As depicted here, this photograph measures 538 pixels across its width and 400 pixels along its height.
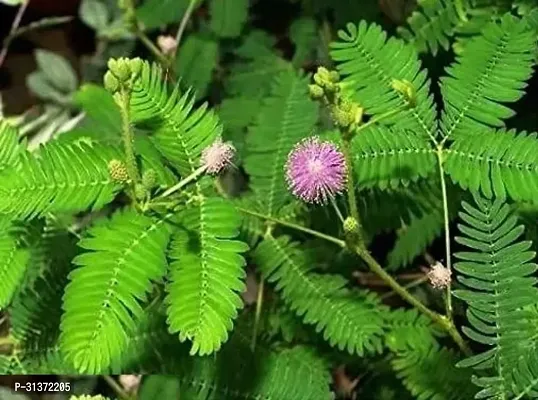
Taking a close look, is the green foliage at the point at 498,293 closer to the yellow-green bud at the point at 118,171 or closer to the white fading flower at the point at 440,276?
the white fading flower at the point at 440,276

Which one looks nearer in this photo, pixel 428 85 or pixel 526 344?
pixel 526 344

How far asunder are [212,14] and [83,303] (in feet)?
2.43

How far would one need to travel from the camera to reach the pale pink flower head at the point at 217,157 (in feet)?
2.84

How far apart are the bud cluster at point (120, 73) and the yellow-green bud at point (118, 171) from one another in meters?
0.06

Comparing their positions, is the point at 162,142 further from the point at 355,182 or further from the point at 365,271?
the point at 365,271

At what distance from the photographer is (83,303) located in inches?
31.8

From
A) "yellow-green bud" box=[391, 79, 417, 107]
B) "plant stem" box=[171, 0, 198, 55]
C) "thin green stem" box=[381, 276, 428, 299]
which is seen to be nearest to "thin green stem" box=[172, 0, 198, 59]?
"plant stem" box=[171, 0, 198, 55]

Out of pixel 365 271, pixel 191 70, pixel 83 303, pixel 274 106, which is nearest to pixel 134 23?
pixel 191 70

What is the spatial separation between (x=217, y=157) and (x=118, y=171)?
9cm

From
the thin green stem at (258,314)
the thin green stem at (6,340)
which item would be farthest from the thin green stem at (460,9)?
the thin green stem at (6,340)

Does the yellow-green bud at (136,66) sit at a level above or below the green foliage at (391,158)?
above

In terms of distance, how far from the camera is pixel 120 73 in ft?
2.69

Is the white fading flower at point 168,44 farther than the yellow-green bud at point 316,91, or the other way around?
the white fading flower at point 168,44

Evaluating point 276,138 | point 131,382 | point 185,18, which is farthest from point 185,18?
point 131,382
